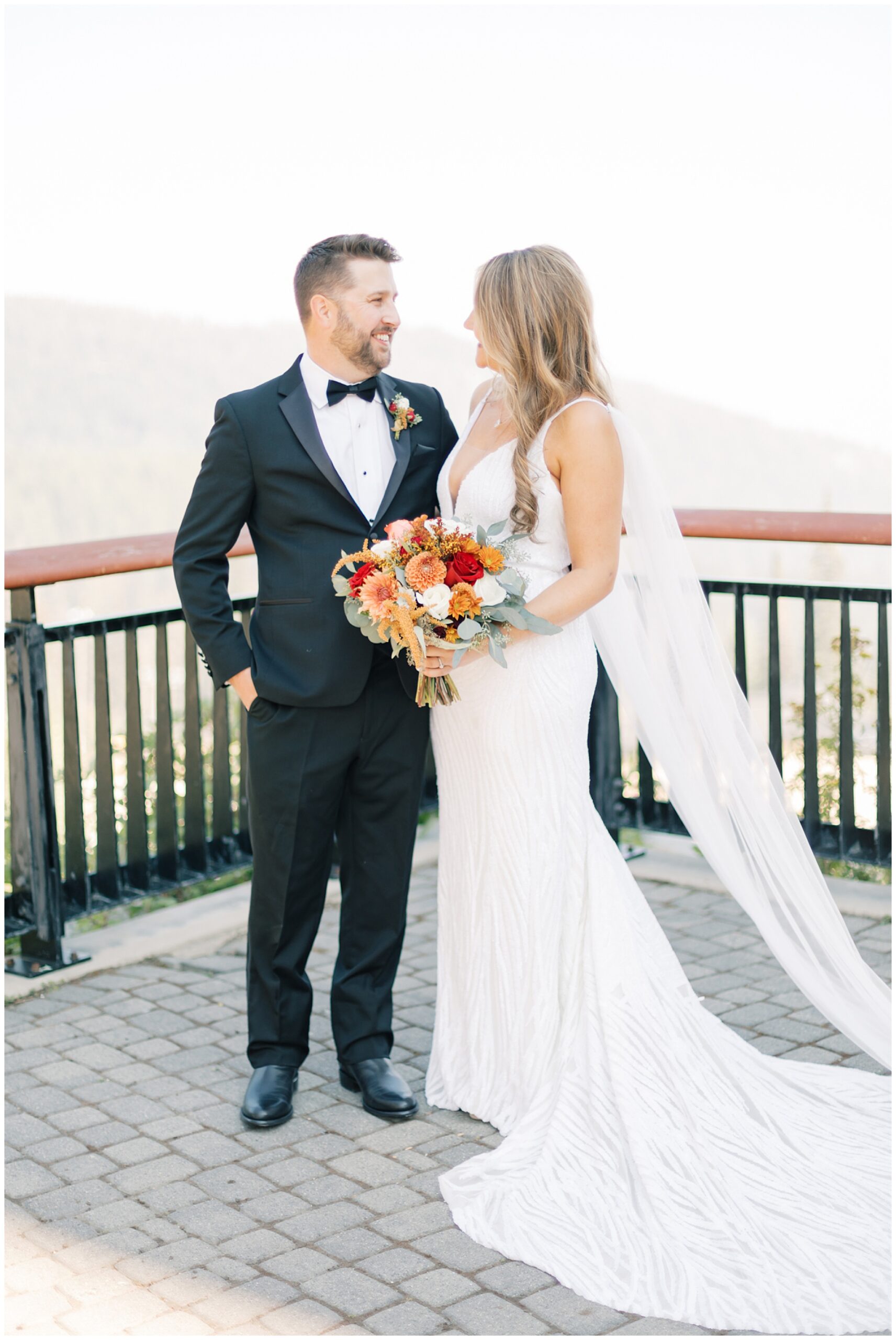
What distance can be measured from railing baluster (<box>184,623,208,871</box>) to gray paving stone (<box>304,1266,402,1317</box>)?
2460 mm

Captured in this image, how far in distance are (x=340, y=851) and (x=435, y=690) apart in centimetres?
64

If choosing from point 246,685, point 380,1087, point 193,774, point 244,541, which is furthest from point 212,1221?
point 244,541

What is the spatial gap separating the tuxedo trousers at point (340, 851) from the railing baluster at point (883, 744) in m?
2.03

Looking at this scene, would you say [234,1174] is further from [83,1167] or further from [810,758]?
[810,758]

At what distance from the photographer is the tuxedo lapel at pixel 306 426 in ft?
10.7

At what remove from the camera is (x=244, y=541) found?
480cm

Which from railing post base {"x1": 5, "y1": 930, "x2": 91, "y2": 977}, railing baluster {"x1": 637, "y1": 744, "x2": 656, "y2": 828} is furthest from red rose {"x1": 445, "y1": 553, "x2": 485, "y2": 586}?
railing baluster {"x1": 637, "y1": 744, "x2": 656, "y2": 828}

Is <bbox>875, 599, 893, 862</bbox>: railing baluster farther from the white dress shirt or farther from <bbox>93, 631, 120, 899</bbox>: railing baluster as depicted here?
<bbox>93, 631, 120, 899</bbox>: railing baluster

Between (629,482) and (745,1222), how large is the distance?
5.91ft

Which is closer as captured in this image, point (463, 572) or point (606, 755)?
point (463, 572)

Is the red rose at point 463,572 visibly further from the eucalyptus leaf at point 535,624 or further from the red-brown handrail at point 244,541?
the red-brown handrail at point 244,541

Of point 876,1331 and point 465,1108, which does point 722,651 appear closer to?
point 465,1108

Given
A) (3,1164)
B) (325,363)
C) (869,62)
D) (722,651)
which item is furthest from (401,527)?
(869,62)

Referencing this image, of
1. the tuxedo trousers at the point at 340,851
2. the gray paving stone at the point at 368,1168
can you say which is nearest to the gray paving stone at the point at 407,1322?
the gray paving stone at the point at 368,1168
